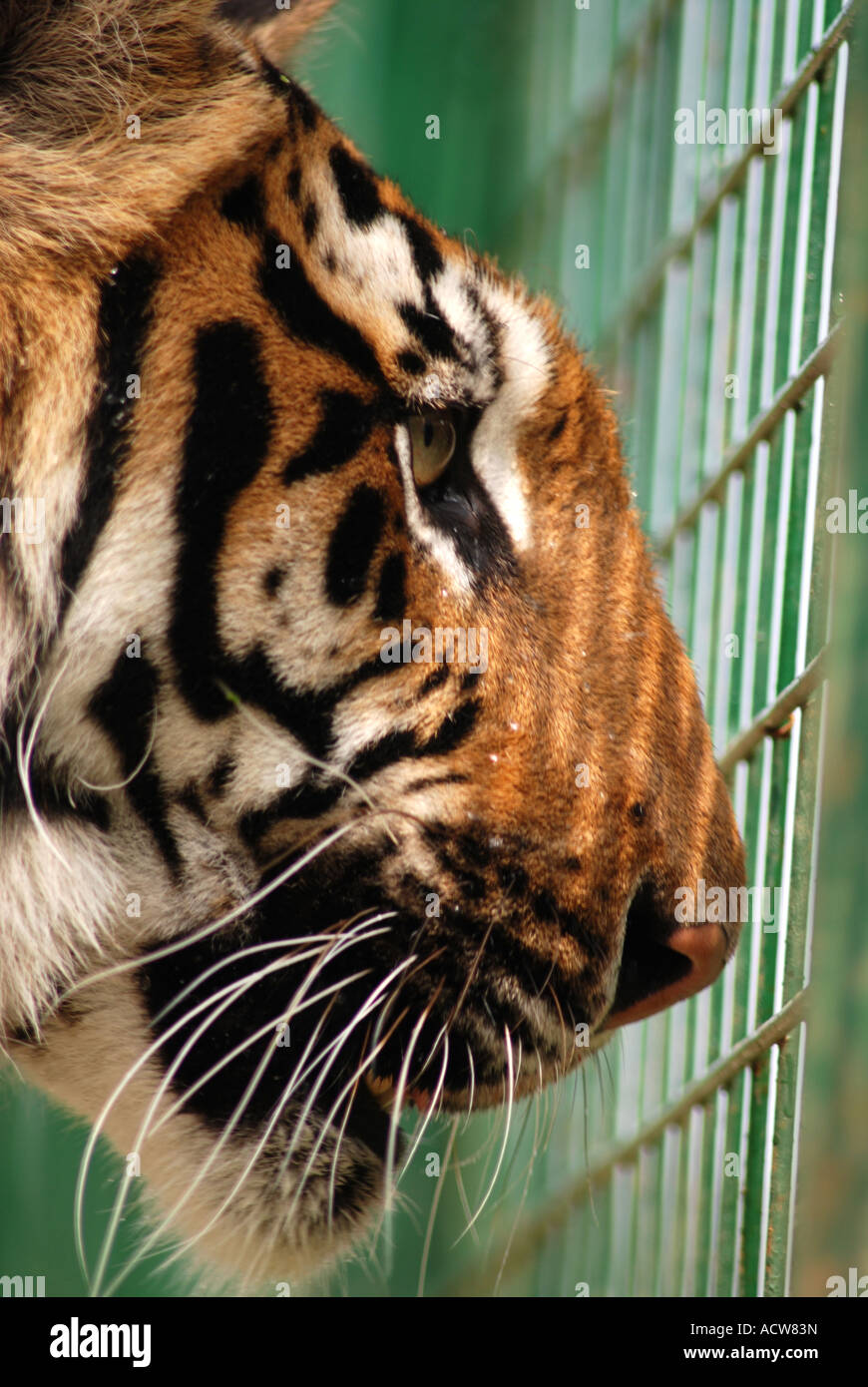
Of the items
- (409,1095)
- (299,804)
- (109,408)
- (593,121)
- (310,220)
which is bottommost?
(409,1095)

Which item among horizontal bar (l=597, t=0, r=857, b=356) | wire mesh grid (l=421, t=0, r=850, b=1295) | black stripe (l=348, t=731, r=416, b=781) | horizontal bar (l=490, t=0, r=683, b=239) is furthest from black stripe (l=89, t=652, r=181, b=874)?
horizontal bar (l=490, t=0, r=683, b=239)

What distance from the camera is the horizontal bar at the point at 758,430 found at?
912mm

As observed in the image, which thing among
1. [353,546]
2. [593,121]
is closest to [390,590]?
[353,546]

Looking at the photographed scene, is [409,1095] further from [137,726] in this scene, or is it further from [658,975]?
[137,726]

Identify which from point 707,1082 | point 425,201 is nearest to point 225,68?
point 707,1082

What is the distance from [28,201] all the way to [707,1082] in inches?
30.6

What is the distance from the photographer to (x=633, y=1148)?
1.25 metres

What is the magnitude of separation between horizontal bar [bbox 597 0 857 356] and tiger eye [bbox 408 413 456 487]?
0.35 meters

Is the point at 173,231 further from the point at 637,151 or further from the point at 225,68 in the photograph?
the point at 637,151

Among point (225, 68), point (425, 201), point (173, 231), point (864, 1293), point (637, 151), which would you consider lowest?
point (864, 1293)

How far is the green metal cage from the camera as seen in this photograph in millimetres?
897

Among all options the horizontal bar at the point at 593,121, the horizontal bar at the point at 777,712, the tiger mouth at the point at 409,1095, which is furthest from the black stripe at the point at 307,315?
the horizontal bar at the point at 593,121

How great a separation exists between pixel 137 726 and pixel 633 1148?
2.14ft

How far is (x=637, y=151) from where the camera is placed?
146cm
